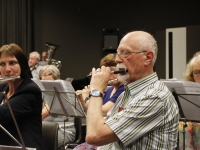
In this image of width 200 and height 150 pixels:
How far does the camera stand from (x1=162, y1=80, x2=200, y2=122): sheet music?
306 cm

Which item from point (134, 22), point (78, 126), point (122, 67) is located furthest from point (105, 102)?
point (134, 22)

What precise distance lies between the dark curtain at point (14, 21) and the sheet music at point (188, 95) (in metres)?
6.49

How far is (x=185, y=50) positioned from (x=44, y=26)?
134 inches

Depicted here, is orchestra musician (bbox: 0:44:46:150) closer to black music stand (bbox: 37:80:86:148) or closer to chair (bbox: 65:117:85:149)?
black music stand (bbox: 37:80:86:148)

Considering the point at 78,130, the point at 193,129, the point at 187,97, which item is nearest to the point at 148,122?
the point at 187,97

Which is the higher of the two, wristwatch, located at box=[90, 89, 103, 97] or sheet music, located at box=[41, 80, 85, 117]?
wristwatch, located at box=[90, 89, 103, 97]

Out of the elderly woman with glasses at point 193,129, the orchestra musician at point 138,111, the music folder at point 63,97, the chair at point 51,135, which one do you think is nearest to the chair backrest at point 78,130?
the music folder at point 63,97

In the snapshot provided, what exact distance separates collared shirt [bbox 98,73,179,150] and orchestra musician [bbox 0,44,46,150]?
2.83ft

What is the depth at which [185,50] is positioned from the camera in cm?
796

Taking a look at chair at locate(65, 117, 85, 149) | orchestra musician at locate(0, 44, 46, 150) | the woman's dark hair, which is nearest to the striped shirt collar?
orchestra musician at locate(0, 44, 46, 150)

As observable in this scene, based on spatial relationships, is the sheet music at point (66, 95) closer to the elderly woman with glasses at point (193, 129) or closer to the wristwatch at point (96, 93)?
the elderly woman with glasses at point (193, 129)

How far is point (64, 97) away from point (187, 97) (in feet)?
4.19

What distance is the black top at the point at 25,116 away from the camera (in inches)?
101

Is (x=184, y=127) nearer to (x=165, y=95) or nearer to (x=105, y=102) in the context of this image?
(x=105, y=102)
